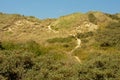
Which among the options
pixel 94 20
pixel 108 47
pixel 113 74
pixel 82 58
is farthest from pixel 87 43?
pixel 113 74

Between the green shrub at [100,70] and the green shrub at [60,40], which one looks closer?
the green shrub at [100,70]

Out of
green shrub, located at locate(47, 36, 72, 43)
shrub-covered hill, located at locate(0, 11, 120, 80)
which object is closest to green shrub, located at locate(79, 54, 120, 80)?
shrub-covered hill, located at locate(0, 11, 120, 80)

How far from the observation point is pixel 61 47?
2313 inches

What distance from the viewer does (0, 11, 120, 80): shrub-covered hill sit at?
32.5 m

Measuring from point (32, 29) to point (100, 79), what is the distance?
1546 inches

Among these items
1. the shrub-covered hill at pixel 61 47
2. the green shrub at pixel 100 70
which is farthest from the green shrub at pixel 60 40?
the green shrub at pixel 100 70

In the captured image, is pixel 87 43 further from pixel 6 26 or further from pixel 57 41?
pixel 6 26

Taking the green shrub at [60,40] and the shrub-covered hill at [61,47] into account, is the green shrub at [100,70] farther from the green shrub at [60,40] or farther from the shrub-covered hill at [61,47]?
the green shrub at [60,40]

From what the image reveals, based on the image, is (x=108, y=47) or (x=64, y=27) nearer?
(x=108, y=47)

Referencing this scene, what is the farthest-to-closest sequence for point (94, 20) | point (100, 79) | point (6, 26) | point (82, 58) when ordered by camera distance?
point (94, 20) → point (6, 26) → point (82, 58) → point (100, 79)

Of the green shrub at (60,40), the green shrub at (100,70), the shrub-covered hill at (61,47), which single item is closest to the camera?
the green shrub at (100,70)

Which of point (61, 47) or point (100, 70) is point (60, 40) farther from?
point (100, 70)

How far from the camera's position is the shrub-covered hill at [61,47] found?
3247 cm

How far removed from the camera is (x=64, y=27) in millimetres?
72562
